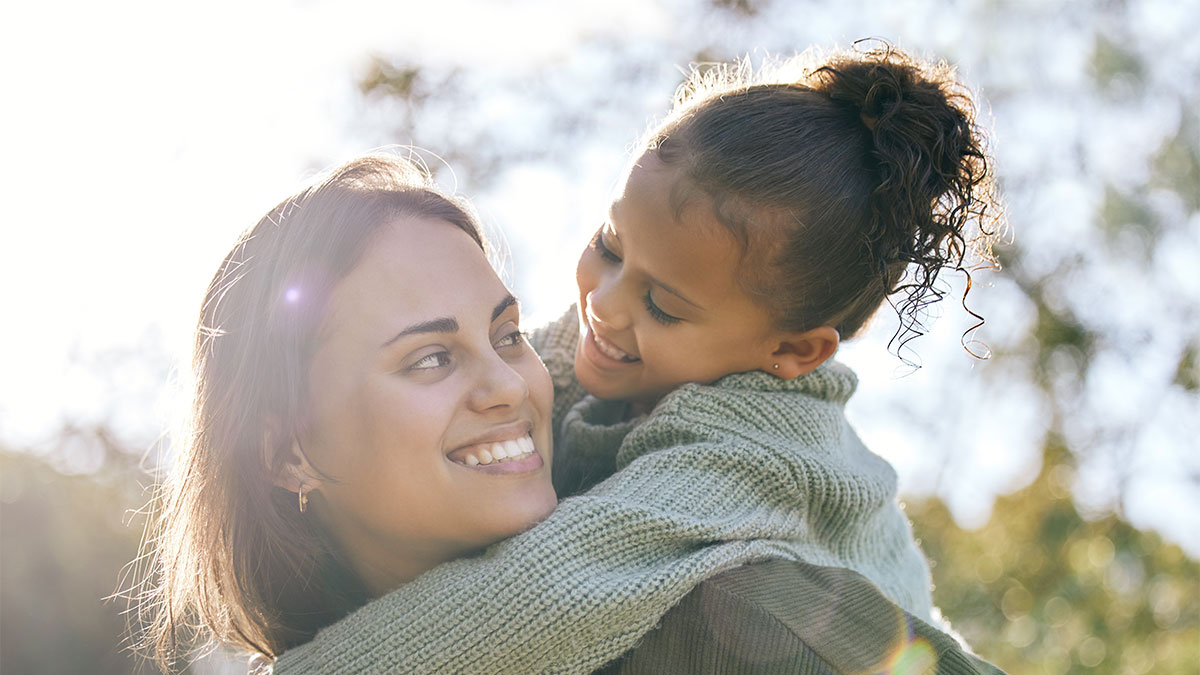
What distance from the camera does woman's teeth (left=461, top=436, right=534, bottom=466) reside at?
75.7 inches

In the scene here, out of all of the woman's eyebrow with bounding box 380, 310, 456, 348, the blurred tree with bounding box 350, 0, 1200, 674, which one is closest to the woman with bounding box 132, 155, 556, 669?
the woman's eyebrow with bounding box 380, 310, 456, 348

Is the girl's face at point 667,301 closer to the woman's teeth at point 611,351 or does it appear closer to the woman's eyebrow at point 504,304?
the woman's teeth at point 611,351

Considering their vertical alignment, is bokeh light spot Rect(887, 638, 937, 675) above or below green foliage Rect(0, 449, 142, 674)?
above

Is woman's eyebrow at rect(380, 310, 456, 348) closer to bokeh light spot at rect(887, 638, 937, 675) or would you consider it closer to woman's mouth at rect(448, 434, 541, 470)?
woman's mouth at rect(448, 434, 541, 470)

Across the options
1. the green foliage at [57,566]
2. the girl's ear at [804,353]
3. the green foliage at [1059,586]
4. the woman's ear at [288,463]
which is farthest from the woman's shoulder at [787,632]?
the green foliage at [57,566]

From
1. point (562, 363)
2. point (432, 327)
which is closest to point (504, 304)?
point (432, 327)

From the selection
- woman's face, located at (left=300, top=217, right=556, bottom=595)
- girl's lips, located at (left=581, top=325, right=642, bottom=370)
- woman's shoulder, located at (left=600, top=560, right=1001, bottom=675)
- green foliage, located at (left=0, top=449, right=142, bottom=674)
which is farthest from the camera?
green foliage, located at (left=0, top=449, right=142, bottom=674)

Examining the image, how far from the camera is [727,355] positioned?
2172mm

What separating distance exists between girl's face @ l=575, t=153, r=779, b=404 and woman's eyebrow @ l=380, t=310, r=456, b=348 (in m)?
0.40

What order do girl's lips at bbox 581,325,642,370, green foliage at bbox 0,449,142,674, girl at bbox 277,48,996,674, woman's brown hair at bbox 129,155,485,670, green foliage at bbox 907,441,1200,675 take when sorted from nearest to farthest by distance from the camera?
girl at bbox 277,48,996,674 < woman's brown hair at bbox 129,155,485,670 < girl's lips at bbox 581,325,642,370 < green foliage at bbox 907,441,1200,675 < green foliage at bbox 0,449,142,674

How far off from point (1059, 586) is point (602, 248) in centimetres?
542

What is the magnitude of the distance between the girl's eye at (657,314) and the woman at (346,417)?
271 mm

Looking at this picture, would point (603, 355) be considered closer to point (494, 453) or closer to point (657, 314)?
point (657, 314)

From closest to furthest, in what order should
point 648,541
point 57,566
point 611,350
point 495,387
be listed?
point 648,541, point 495,387, point 611,350, point 57,566
